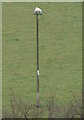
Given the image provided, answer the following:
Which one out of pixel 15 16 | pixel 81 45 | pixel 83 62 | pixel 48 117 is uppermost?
pixel 15 16

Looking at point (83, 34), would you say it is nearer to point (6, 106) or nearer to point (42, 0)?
point (42, 0)

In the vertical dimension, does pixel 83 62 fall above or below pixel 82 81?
above

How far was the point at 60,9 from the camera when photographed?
8.37 metres

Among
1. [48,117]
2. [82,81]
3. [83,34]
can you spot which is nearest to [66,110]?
[48,117]

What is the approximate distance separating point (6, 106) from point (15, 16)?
9.13 ft

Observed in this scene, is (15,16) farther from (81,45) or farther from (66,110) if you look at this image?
(66,110)

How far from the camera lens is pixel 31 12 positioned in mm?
8234

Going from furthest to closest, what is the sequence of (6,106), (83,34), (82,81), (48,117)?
(83,34)
(82,81)
(6,106)
(48,117)

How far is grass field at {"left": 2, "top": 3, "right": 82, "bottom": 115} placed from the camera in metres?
7.47

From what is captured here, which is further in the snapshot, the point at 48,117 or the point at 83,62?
the point at 83,62

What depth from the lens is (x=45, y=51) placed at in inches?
312

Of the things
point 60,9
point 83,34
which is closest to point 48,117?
point 83,34

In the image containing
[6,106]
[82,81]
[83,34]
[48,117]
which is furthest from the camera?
[83,34]

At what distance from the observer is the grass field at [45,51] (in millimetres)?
7473
